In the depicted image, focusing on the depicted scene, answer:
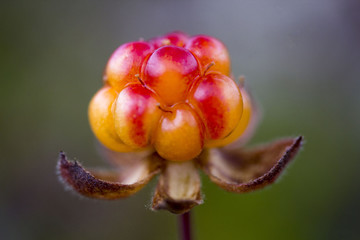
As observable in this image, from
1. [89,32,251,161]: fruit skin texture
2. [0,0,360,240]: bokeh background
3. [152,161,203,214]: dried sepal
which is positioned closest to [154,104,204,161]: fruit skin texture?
[89,32,251,161]: fruit skin texture

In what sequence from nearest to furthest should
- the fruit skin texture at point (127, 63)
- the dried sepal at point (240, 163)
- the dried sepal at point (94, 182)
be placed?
the dried sepal at point (94, 182) → the fruit skin texture at point (127, 63) → the dried sepal at point (240, 163)

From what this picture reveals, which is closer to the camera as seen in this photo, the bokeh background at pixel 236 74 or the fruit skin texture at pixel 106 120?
the fruit skin texture at pixel 106 120

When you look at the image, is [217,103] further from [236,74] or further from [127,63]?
[236,74]

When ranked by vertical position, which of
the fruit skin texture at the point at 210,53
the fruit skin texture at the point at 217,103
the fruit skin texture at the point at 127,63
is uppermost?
the fruit skin texture at the point at 210,53

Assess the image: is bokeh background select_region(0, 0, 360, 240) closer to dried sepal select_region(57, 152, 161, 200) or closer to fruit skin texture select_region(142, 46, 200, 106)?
dried sepal select_region(57, 152, 161, 200)

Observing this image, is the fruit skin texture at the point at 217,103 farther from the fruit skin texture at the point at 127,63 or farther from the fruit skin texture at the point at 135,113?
the fruit skin texture at the point at 127,63

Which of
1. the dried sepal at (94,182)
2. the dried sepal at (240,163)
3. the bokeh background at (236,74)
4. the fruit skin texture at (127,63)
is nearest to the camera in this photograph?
the dried sepal at (94,182)

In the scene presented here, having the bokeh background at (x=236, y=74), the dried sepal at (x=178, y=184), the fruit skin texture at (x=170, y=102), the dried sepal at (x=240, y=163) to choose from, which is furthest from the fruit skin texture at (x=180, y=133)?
the bokeh background at (x=236, y=74)

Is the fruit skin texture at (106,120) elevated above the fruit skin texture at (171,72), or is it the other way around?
the fruit skin texture at (171,72)
